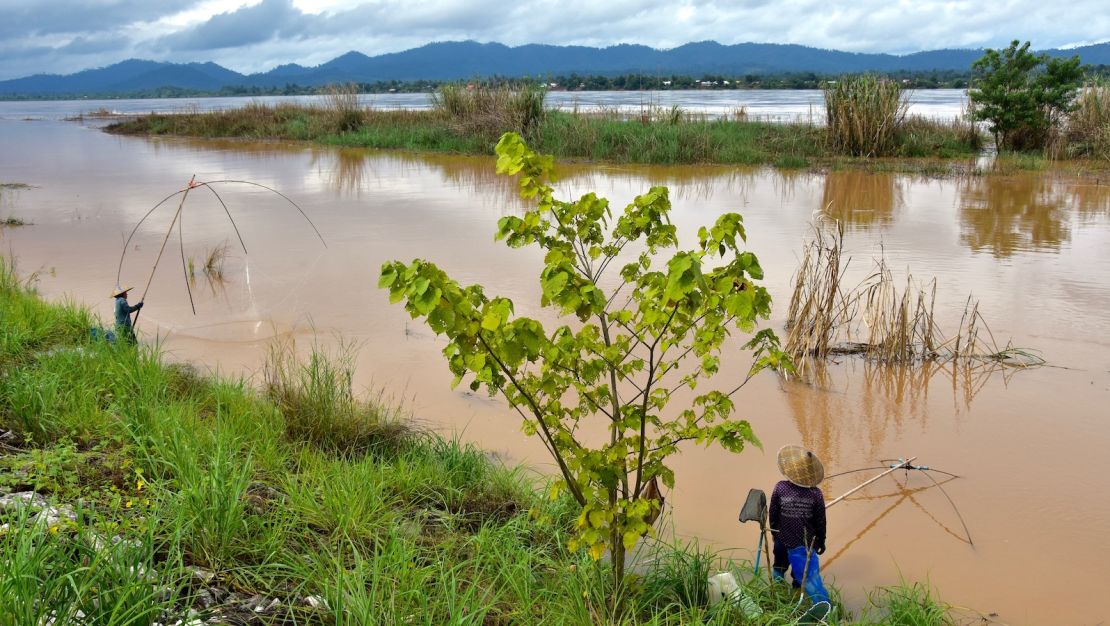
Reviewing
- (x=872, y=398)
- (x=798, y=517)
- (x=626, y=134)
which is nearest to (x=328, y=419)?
(x=798, y=517)

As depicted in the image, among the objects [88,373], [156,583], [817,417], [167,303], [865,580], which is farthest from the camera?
[167,303]

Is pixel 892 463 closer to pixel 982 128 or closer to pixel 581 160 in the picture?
pixel 581 160

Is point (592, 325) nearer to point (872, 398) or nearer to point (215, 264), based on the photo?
point (872, 398)

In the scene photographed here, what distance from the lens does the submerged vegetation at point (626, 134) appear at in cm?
1717

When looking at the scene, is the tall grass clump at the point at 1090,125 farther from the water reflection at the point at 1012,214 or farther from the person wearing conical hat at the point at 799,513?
the person wearing conical hat at the point at 799,513

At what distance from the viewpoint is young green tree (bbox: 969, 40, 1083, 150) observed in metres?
16.4

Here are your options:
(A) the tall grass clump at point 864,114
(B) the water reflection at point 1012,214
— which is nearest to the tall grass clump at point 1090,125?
(B) the water reflection at point 1012,214

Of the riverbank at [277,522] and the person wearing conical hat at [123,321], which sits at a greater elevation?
the person wearing conical hat at [123,321]

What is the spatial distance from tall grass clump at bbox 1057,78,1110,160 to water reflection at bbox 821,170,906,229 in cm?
426

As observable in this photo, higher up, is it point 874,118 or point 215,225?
point 874,118

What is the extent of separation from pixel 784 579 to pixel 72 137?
3151 cm

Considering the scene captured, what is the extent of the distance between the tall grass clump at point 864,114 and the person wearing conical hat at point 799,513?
15383 mm

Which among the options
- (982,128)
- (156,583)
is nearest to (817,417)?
(156,583)

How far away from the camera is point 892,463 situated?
424 centimetres
